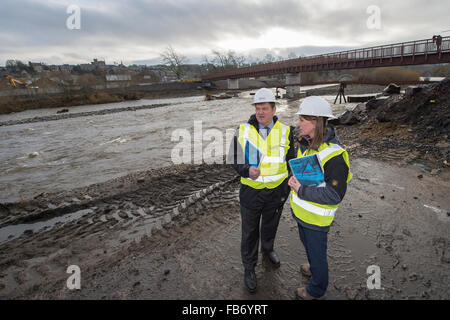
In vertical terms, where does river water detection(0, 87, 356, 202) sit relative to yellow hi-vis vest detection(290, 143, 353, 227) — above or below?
below

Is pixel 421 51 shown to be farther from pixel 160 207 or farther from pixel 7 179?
pixel 7 179

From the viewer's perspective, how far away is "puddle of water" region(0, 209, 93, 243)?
4.62 m

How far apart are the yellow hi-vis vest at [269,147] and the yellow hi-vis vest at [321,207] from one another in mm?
377

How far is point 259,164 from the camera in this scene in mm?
2605

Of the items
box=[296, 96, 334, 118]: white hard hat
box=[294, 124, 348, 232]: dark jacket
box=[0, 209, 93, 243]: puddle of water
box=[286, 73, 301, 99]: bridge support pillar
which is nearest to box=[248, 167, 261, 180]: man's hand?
box=[294, 124, 348, 232]: dark jacket

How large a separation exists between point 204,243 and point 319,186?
2361mm

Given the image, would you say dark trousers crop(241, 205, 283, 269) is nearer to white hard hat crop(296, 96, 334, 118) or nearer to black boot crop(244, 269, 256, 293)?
black boot crop(244, 269, 256, 293)

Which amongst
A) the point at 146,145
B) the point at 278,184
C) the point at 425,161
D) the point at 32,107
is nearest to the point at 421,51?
the point at 425,161

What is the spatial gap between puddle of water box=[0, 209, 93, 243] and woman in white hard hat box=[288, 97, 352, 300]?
4.94m

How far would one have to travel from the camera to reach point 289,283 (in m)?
2.87

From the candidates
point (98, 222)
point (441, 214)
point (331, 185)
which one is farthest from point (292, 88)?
point (331, 185)

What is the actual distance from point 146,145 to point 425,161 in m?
11.2

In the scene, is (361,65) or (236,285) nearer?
(236,285)

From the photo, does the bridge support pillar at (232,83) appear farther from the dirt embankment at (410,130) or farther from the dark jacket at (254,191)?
the dark jacket at (254,191)
